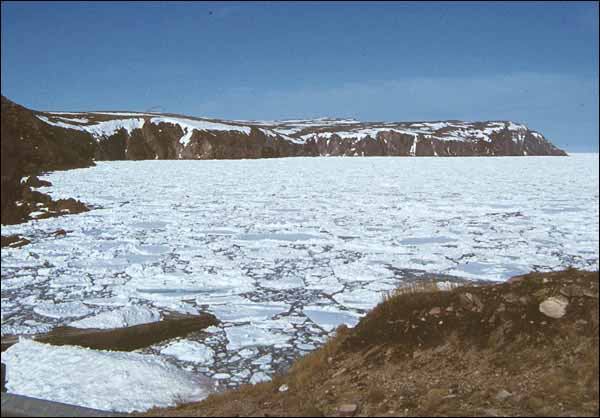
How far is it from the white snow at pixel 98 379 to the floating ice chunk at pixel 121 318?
0.66m

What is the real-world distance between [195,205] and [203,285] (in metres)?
8.53

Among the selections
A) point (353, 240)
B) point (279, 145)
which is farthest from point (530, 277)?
point (279, 145)

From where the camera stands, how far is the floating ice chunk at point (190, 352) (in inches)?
190

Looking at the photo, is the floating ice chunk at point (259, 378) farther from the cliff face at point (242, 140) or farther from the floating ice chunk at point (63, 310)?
the cliff face at point (242, 140)

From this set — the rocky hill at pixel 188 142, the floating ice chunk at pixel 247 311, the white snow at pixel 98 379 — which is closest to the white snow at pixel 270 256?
the floating ice chunk at pixel 247 311

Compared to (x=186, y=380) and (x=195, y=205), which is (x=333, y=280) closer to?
(x=186, y=380)

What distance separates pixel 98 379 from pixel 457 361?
3010 millimetres

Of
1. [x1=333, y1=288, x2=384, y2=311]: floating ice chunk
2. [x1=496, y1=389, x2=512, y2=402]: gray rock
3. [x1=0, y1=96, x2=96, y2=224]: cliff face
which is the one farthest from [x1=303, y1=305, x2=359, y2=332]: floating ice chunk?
[x1=0, y1=96, x2=96, y2=224]: cliff face

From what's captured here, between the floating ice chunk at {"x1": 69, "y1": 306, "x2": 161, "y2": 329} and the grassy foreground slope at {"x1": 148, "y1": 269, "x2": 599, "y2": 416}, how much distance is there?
2046 mm

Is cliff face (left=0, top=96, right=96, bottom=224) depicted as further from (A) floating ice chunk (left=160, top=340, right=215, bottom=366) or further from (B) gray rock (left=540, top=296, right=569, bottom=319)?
(B) gray rock (left=540, top=296, right=569, bottom=319)

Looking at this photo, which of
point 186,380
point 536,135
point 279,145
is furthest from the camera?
point 536,135

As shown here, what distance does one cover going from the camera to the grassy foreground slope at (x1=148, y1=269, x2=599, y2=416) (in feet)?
11.1

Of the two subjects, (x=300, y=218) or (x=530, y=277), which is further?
(x=300, y=218)

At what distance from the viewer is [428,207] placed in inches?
553
